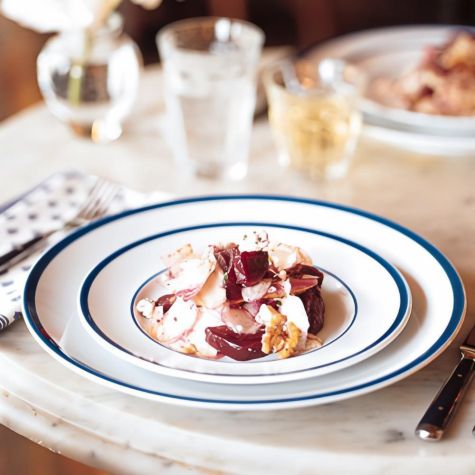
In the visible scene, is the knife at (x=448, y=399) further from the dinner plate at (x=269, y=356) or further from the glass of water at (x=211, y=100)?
the glass of water at (x=211, y=100)

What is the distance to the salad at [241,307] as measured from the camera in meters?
0.74

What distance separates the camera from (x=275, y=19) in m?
3.79

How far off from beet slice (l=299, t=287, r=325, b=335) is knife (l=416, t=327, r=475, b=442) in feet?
0.42

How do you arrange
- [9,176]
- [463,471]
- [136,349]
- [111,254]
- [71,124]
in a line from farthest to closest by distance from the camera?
[71,124]
[9,176]
[111,254]
[136,349]
[463,471]

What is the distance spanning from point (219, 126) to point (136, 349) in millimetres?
625

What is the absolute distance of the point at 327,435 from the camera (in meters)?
0.68

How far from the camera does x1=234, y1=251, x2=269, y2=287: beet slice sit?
756 millimetres

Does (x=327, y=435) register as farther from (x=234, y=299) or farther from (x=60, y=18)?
(x=60, y=18)

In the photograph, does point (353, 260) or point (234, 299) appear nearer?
point (234, 299)

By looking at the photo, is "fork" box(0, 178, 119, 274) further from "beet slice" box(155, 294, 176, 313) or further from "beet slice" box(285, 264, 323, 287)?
"beet slice" box(285, 264, 323, 287)

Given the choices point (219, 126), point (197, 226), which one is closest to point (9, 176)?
point (219, 126)

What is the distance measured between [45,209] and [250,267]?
1.39 ft

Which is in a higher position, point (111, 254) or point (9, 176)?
point (111, 254)

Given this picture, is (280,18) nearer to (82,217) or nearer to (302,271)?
(82,217)
